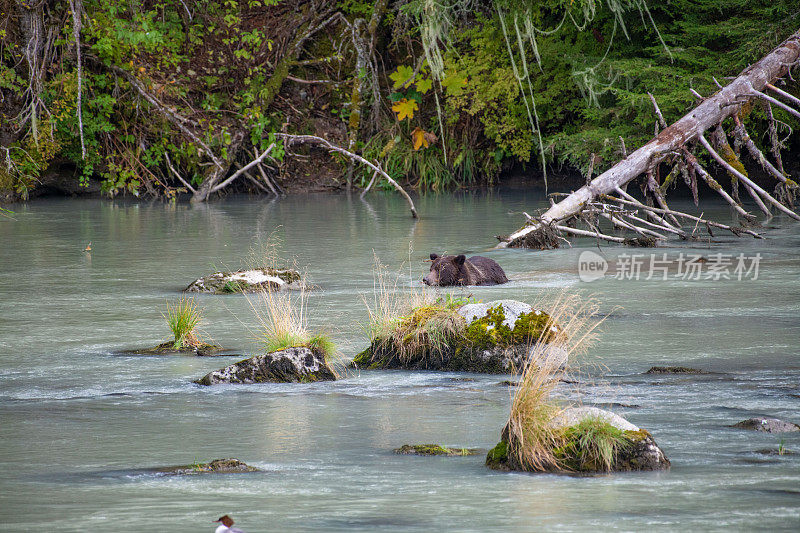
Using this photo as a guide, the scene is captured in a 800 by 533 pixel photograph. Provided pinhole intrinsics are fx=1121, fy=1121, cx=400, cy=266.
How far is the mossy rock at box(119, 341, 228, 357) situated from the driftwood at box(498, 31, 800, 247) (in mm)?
7515

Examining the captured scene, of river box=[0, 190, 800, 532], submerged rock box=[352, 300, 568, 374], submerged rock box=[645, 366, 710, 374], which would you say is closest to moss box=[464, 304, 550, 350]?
submerged rock box=[352, 300, 568, 374]

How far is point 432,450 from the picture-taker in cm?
528

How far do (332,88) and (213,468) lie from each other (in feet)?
83.3

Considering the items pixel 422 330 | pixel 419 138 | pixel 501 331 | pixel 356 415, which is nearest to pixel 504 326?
pixel 501 331

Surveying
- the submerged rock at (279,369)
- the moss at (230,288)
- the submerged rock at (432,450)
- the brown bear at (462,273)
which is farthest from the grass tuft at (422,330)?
the moss at (230,288)

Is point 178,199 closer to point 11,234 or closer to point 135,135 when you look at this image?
point 135,135

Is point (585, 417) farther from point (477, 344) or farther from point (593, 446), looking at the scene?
point (477, 344)

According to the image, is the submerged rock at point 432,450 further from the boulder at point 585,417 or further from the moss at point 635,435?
the moss at point 635,435

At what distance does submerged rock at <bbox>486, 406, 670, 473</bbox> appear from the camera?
4840mm

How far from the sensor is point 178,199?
1079 inches

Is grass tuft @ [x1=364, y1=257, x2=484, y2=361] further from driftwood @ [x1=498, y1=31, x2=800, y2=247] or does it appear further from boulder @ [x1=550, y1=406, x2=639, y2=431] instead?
driftwood @ [x1=498, y1=31, x2=800, y2=247]

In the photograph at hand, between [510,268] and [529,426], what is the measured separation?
8047 mm

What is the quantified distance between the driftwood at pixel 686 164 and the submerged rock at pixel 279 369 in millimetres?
8000

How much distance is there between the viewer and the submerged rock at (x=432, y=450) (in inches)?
207
